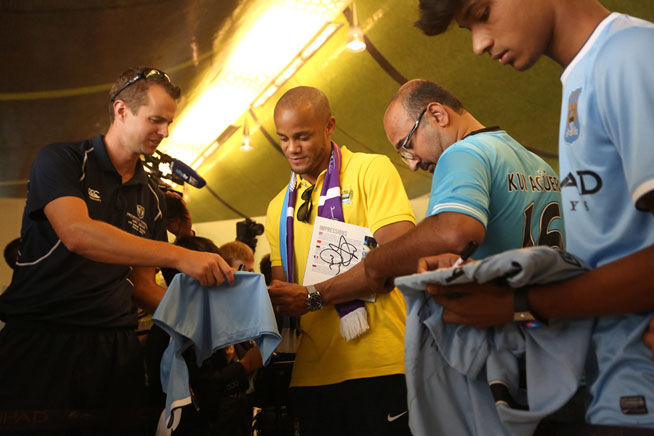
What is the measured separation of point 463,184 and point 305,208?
95 centimetres

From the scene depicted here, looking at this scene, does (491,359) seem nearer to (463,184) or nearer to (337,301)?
(463,184)

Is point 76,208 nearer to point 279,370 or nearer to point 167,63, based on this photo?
point 279,370

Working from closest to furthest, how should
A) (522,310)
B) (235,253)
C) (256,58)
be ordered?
(522,310), (235,253), (256,58)

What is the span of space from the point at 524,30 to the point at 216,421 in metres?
2.20

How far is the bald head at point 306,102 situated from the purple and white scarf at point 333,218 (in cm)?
15

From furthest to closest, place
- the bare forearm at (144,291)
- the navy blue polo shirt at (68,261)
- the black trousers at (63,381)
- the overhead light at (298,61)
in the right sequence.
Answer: the overhead light at (298,61) → the bare forearm at (144,291) → the navy blue polo shirt at (68,261) → the black trousers at (63,381)

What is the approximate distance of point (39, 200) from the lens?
76.4 inches

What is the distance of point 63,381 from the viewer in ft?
6.22

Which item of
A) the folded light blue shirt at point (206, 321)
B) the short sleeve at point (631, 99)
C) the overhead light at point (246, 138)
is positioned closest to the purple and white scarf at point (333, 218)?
the folded light blue shirt at point (206, 321)

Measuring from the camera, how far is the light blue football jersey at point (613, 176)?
0.99 metres

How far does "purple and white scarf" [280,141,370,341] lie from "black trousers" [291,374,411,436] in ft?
0.61

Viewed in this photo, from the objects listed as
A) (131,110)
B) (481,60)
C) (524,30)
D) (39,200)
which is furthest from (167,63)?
(524,30)
